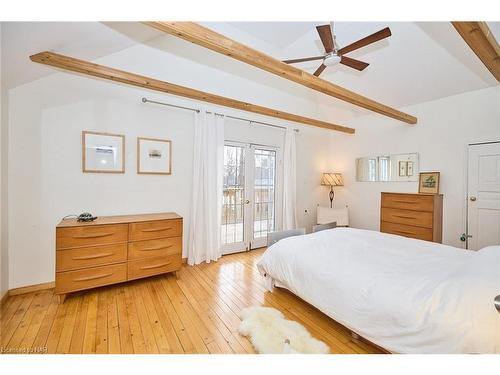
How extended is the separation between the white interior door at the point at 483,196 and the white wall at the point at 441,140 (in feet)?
0.29

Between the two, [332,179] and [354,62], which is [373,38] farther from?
[332,179]

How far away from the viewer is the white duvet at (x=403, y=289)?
1.17m

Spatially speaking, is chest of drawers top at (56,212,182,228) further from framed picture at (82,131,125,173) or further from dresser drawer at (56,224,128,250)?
framed picture at (82,131,125,173)

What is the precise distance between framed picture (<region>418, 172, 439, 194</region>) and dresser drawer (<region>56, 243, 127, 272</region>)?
14.7 ft

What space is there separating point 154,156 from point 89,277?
5.48 ft

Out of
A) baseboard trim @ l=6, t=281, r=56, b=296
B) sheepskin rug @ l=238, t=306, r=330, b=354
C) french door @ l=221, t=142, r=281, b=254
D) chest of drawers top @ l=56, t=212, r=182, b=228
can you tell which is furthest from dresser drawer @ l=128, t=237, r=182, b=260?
sheepskin rug @ l=238, t=306, r=330, b=354

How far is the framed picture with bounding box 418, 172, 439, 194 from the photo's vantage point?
3349 millimetres

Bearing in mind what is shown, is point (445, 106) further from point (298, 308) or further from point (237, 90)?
point (298, 308)

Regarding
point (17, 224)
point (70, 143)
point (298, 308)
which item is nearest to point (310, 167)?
point (298, 308)

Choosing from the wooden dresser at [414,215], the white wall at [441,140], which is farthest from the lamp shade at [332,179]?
the wooden dresser at [414,215]

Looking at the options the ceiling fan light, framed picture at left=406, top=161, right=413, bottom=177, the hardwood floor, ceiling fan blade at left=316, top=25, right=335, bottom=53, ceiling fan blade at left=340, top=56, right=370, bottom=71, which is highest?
ceiling fan blade at left=316, top=25, right=335, bottom=53

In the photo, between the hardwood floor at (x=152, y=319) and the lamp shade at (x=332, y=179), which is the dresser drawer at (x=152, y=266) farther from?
the lamp shade at (x=332, y=179)

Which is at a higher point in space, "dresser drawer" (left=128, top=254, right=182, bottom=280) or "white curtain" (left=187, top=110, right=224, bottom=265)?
"white curtain" (left=187, top=110, right=224, bottom=265)

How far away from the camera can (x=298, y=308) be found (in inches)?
84.0
